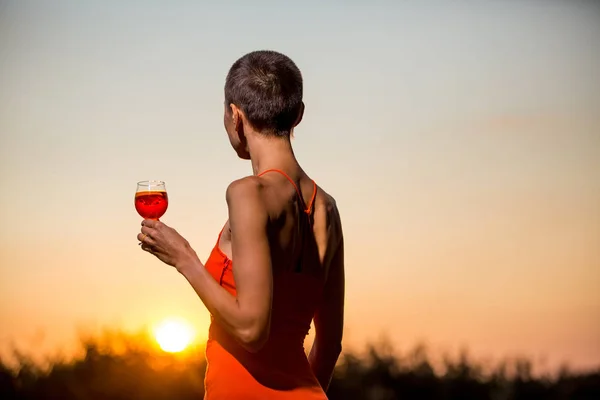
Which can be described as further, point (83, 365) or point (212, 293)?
point (83, 365)

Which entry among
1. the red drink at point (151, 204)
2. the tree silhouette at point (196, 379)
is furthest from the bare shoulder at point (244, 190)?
the tree silhouette at point (196, 379)

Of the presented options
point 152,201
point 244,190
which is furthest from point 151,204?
point 244,190

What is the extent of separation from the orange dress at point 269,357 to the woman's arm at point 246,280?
0.14 metres

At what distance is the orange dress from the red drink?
683 millimetres

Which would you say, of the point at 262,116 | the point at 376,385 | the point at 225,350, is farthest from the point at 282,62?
the point at 376,385

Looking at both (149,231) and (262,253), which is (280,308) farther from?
(149,231)

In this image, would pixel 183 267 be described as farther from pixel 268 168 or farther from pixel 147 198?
pixel 147 198

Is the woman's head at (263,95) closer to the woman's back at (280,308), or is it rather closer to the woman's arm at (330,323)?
the woman's back at (280,308)

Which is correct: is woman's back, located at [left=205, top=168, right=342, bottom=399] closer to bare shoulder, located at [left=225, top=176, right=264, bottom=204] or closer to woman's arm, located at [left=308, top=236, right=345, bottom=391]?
bare shoulder, located at [left=225, top=176, right=264, bottom=204]

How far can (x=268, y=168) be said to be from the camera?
9.42 feet

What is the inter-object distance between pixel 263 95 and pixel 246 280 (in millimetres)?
617

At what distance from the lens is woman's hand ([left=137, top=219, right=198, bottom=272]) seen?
275 cm

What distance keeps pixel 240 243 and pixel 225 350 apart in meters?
0.40

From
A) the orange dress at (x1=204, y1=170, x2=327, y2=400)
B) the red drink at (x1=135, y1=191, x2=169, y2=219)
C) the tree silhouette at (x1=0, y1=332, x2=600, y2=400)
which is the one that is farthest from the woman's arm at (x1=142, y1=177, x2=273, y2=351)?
the tree silhouette at (x1=0, y1=332, x2=600, y2=400)
